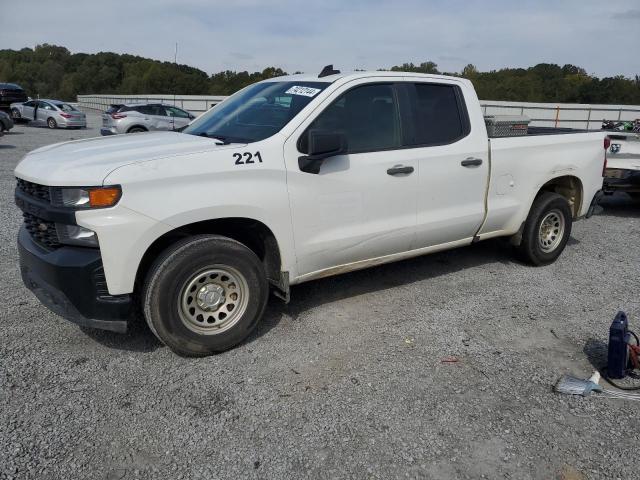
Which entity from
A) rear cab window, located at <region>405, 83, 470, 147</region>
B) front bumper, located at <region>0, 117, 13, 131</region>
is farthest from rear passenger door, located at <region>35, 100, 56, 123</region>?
rear cab window, located at <region>405, 83, 470, 147</region>

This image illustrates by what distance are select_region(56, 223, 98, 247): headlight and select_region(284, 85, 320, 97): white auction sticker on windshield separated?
6.38ft

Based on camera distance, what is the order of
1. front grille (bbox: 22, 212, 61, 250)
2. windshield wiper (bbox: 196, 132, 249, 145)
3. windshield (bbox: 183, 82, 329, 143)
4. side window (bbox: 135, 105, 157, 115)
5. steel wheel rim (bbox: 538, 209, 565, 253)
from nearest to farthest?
front grille (bbox: 22, 212, 61, 250)
windshield wiper (bbox: 196, 132, 249, 145)
windshield (bbox: 183, 82, 329, 143)
steel wheel rim (bbox: 538, 209, 565, 253)
side window (bbox: 135, 105, 157, 115)

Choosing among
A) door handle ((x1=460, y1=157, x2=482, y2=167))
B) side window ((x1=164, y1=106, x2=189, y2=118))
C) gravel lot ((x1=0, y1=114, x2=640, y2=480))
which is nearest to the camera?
gravel lot ((x1=0, y1=114, x2=640, y2=480))

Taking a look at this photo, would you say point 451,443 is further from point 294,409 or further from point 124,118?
point 124,118

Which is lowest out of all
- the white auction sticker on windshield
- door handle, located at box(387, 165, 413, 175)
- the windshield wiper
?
door handle, located at box(387, 165, 413, 175)

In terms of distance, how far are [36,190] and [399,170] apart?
2.67 metres

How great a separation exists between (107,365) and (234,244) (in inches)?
47.0

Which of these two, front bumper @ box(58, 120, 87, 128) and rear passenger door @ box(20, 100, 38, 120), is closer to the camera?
front bumper @ box(58, 120, 87, 128)

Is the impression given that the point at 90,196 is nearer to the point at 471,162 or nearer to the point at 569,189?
the point at 471,162

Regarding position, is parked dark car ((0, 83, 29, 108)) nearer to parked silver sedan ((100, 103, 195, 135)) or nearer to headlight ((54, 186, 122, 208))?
parked silver sedan ((100, 103, 195, 135))

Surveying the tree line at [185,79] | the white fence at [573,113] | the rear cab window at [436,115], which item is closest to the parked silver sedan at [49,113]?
the tree line at [185,79]

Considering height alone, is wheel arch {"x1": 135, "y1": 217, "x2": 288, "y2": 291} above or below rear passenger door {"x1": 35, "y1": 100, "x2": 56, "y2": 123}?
below

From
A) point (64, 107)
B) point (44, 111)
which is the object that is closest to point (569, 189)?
point (64, 107)

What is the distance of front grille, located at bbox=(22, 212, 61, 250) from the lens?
3.46 metres
